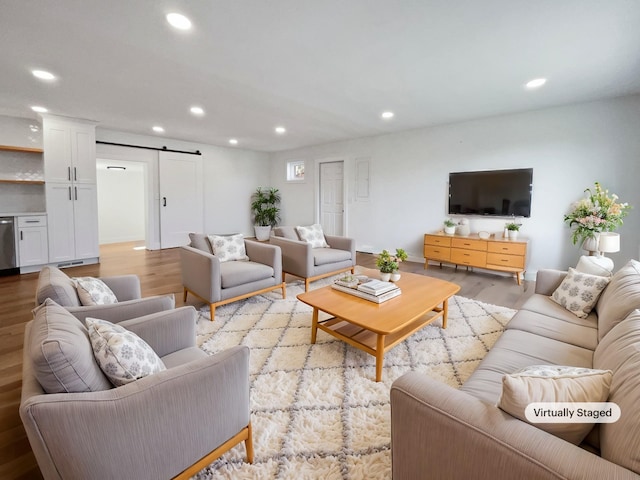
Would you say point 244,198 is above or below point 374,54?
below

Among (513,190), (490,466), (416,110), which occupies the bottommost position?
(490,466)

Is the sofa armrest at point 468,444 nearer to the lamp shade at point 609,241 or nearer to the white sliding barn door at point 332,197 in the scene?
the lamp shade at point 609,241

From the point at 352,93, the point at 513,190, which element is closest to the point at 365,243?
the point at 513,190

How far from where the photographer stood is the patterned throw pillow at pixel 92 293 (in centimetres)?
175

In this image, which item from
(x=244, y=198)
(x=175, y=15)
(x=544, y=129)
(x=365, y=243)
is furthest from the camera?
(x=244, y=198)

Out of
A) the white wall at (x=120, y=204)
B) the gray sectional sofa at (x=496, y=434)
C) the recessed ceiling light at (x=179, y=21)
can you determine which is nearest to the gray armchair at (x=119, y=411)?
the gray sectional sofa at (x=496, y=434)

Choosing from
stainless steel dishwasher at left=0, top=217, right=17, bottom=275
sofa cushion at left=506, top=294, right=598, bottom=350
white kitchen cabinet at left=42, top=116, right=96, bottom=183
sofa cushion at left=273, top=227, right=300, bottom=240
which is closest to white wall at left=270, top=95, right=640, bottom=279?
sofa cushion at left=273, top=227, right=300, bottom=240

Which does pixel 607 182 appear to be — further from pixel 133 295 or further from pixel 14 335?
pixel 14 335

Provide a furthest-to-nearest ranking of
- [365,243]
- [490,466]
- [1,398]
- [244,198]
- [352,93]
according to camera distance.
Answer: [244,198] < [365,243] < [352,93] < [1,398] < [490,466]

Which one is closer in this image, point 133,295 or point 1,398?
point 1,398

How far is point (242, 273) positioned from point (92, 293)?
142 centimetres

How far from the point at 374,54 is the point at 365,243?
13.6 ft

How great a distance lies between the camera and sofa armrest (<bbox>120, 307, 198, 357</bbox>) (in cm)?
150

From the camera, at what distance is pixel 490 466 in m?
0.85
